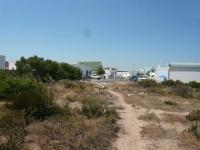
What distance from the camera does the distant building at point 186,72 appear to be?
62.2 meters

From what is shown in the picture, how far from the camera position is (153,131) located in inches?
480

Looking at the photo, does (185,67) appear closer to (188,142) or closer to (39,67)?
(39,67)

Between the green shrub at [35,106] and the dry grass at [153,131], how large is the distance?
3636 mm

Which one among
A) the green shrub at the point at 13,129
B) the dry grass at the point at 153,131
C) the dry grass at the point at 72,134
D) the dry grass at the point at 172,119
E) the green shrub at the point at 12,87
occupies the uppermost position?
the green shrub at the point at 12,87

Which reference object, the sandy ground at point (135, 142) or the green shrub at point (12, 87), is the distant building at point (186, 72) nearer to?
the green shrub at point (12, 87)

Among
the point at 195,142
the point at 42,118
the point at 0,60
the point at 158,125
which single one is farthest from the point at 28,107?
the point at 0,60

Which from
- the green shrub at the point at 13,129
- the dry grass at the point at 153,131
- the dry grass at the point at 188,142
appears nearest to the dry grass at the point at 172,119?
the dry grass at the point at 153,131

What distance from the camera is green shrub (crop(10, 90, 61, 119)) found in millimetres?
12577

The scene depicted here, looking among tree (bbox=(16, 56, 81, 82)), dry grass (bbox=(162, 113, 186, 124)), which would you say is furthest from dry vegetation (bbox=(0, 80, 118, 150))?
tree (bbox=(16, 56, 81, 82))

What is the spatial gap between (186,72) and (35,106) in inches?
2101

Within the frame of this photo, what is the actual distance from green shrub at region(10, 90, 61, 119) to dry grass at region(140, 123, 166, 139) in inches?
143

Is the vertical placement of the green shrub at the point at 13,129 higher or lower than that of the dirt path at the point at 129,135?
higher

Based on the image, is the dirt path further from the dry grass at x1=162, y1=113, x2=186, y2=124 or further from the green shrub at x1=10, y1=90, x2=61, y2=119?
the green shrub at x1=10, y1=90, x2=61, y2=119

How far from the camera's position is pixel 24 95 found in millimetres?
13672
